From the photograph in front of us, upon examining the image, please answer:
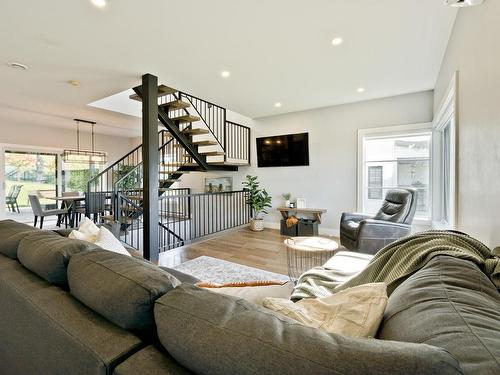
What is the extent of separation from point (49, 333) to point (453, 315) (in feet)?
4.09

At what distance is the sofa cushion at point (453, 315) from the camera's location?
0.50m

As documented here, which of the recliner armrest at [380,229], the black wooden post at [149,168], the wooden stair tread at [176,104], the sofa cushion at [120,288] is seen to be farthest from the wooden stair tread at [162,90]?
the sofa cushion at [120,288]

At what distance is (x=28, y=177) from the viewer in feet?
22.2

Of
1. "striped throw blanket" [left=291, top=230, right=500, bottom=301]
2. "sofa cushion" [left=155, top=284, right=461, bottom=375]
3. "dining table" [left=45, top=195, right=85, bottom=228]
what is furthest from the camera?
"dining table" [left=45, top=195, right=85, bottom=228]

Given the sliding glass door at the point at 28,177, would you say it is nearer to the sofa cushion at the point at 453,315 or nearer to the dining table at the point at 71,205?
the dining table at the point at 71,205

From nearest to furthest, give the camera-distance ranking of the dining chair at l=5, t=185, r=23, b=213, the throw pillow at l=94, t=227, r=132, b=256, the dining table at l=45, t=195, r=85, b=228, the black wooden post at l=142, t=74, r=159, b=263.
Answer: the throw pillow at l=94, t=227, r=132, b=256 → the black wooden post at l=142, t=74, r=159, b=263 → the dining table at l=45, t=195, r=85, b=228 → the dining chair at l=5, t=185, r=23, b=213

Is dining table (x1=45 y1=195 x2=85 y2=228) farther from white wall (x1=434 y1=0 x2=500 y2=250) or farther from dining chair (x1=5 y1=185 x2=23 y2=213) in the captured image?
white wall (x1=434 y1=0 x2=500 y2=250)

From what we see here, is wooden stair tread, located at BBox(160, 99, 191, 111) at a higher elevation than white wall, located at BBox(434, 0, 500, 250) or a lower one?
higher

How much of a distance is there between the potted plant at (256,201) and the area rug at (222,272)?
7.16 ft

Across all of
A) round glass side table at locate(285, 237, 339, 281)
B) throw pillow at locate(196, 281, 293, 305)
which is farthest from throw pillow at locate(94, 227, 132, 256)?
round glass side table at locate(285, 237, 339, 281)

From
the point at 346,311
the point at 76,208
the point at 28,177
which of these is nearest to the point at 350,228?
the point at 346,311

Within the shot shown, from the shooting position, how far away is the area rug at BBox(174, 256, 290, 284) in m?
2.95

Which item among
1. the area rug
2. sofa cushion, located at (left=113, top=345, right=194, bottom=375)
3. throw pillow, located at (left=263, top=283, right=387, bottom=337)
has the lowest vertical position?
the area rug

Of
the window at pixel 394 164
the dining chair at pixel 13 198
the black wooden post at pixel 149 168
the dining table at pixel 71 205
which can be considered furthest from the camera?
the dining chair at pixel 13 198
